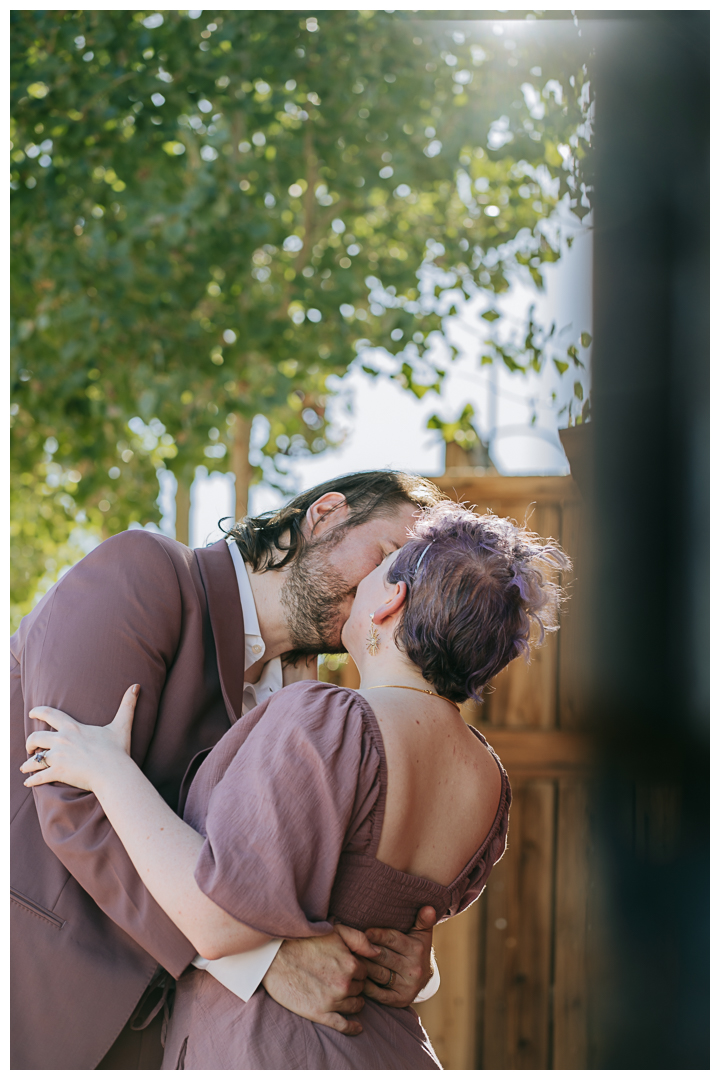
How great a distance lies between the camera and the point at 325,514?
211 centimetres

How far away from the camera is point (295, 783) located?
1.26 meters

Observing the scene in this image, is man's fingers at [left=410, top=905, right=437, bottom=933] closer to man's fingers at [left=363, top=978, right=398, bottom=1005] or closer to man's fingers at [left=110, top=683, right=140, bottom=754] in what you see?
man's fingers at [left=363, top=978, right=398, bottom=1005]

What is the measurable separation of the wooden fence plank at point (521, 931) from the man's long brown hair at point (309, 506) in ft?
5.07

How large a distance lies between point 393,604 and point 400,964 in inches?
23.5

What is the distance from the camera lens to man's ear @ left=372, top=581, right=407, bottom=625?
1.51m

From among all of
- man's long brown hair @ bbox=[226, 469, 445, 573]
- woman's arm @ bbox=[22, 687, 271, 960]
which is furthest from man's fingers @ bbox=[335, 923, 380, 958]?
man's long brown hair @ bbox=[226, 469, 445, 573]

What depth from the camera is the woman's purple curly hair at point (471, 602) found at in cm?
146

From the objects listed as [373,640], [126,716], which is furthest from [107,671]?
[373,640]

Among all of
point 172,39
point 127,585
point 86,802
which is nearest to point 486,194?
point 172,39

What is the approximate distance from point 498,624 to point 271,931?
59 centimetres

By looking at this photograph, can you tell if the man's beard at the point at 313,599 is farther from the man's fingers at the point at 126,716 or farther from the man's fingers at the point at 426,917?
the man's fingers at the point at 426,917

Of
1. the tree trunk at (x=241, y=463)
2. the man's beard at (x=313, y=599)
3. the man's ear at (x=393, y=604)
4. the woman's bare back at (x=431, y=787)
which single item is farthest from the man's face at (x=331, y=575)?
the tree trunk at (x=241, y=463)

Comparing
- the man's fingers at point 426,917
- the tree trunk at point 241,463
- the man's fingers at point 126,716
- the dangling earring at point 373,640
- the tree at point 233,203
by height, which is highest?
the tree at point 233,203

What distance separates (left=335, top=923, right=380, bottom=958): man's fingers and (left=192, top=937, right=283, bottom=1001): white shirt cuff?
10 centimetres
